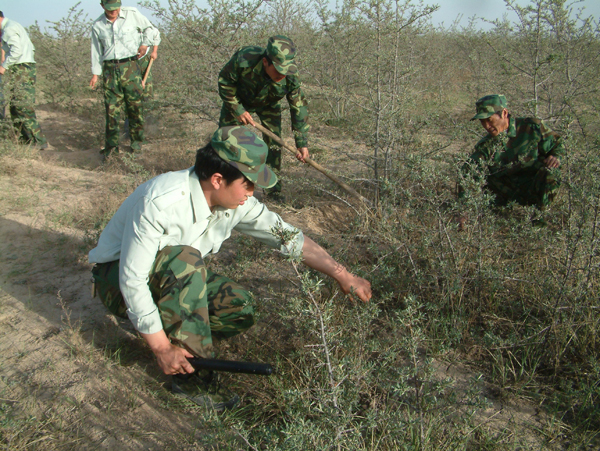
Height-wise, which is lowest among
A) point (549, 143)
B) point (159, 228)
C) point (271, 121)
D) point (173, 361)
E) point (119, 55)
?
point (173, 361)

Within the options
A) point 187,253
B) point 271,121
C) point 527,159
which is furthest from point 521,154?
point 187,253

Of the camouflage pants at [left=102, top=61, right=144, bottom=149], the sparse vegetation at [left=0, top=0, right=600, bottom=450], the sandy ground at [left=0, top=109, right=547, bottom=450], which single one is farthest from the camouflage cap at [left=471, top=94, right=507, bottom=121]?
the camouflage pants at [left=102, top=61, right=144, bottom=149]

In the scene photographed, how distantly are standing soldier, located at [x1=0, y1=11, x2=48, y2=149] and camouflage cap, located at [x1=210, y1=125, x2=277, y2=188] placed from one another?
13.9 feet

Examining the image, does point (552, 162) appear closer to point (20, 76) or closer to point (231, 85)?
point (231, 85)

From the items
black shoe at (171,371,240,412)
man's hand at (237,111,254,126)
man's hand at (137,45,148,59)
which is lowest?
black shoe at (171,371,240,412)

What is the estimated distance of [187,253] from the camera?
188cm

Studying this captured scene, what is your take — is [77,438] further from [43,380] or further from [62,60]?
[62,60]

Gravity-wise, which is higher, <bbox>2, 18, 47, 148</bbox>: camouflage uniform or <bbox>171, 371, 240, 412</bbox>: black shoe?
<bbox>2, 18, 47, 148</bbox>: camouflage uniform

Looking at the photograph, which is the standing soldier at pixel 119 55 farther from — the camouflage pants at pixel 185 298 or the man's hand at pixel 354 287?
the man's hand at pixel 354 287

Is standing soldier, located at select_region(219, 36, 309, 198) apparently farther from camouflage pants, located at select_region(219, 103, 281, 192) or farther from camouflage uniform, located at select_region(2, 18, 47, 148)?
camouflage uniform, located at select_region(2, 18, 47, 148)

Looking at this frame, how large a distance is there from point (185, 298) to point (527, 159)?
292cm

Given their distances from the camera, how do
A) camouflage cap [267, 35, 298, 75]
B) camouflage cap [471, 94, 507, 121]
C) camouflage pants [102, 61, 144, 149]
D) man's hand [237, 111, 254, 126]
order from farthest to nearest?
camouflage pants [102, 61, 144, 149]
man's hand [237, 111, 254, 126]
camouflage cap [267, 35, 298, 75]
camouflage cap [471, 94, 507, 121]

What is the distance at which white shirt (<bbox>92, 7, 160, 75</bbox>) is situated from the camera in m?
4.71

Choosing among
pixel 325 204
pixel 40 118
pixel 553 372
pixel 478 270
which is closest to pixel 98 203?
pixel 325 204
